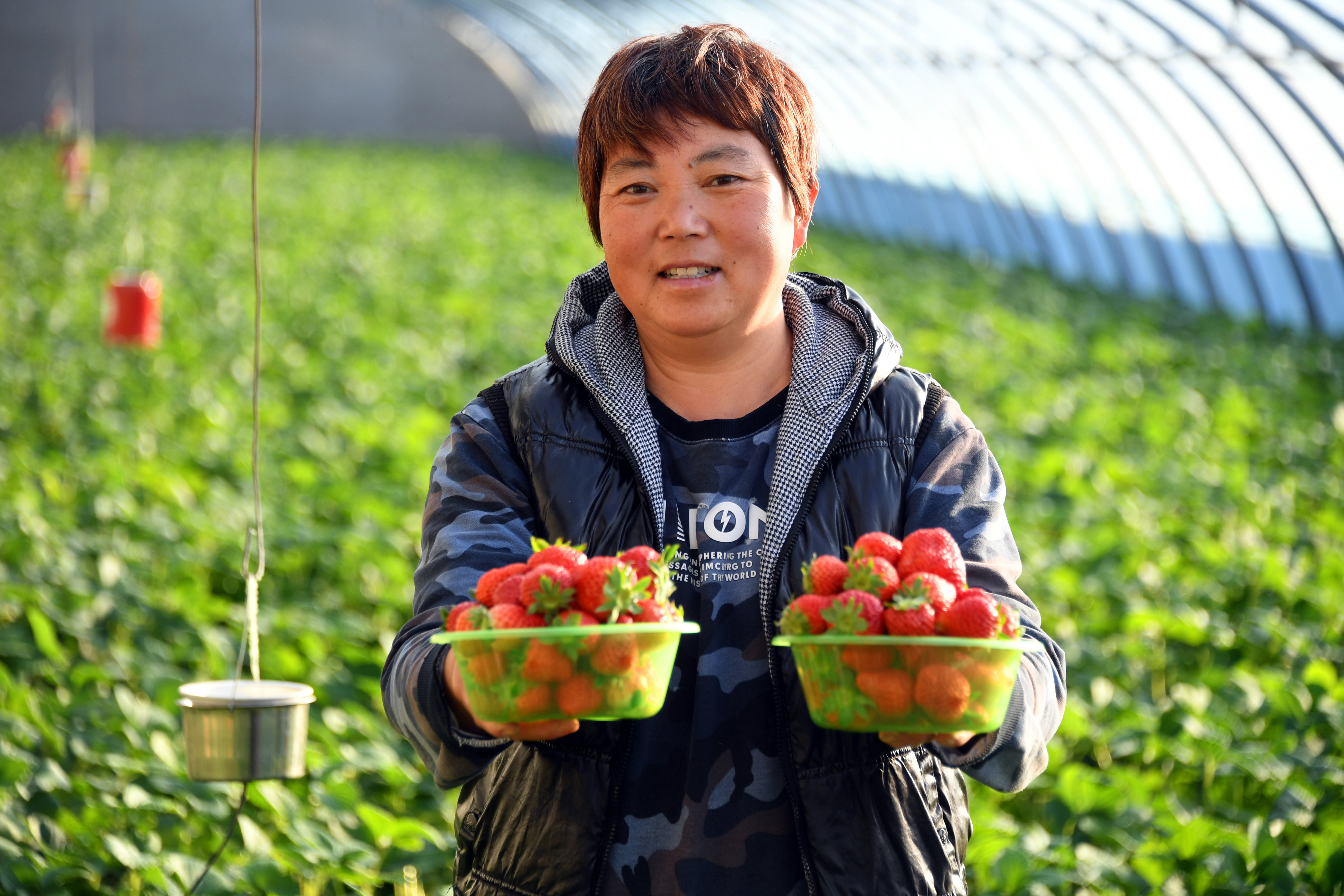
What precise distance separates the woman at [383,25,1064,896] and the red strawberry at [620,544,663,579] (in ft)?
0.61

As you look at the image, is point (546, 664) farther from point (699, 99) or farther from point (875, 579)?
point (699, 99)

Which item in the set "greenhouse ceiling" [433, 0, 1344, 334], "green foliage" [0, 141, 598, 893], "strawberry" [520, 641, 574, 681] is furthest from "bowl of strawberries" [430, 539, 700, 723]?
"greenhouse ceiling" [433, 0, 1344, 334]

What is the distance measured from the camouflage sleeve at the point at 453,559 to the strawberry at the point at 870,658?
446 mm

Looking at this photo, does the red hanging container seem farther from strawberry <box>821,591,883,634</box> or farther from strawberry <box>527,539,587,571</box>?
strawberry <box>821,591,883,634</box>

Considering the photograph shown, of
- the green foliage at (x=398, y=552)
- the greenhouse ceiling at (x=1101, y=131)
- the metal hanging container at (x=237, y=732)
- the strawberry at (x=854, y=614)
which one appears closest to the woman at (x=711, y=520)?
the strawberry at (x=854, y=614)

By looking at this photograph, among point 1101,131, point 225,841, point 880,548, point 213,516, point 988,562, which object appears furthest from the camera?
point 1101,131

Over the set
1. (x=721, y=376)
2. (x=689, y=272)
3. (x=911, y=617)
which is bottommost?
(x=911, y=617)

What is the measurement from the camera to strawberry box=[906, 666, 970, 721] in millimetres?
1267

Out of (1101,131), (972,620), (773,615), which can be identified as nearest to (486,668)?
(773,615)

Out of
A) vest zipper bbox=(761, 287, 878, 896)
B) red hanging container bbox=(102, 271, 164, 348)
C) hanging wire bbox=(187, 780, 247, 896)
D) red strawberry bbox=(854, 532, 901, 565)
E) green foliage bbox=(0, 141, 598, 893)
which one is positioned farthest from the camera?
red hanging container bbox=(102, 271, 164, 348)

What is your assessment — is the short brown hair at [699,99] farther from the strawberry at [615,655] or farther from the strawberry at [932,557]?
the strawberry at [615,655]

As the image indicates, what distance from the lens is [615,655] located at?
1268 millimetres

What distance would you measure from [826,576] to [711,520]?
0.26m

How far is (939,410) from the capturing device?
162cm
